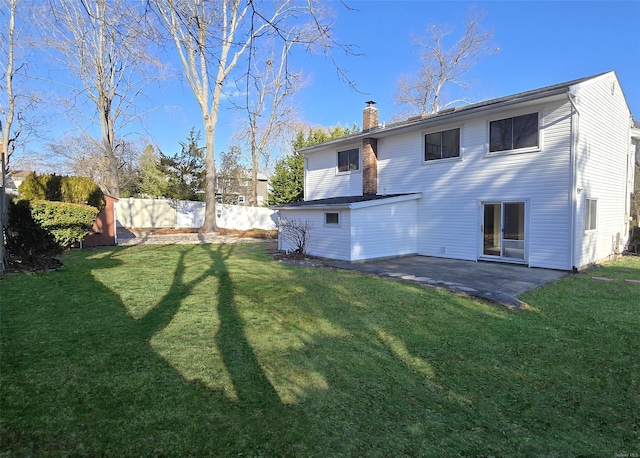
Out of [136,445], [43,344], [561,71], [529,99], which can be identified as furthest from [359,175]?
[136,445]

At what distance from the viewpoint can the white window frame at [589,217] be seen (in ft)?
33.6

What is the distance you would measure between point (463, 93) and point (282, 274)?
24.7 meters

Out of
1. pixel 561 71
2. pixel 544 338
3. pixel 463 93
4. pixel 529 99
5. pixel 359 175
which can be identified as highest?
pixel 463 93

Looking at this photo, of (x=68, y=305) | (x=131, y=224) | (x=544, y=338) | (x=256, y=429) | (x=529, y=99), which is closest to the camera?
(x=256, y=429)

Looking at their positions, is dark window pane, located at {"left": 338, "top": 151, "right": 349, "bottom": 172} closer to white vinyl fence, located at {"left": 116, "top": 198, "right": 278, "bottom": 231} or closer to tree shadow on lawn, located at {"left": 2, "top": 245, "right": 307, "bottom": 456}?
white vinyl fence, located at {"left": 116, "top": 198, "right": 278, "bottom": 231}

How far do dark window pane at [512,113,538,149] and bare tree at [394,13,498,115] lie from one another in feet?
54.5

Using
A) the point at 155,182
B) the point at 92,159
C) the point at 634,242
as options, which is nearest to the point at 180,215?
the point at 155,182

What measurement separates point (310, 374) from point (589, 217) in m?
11.0

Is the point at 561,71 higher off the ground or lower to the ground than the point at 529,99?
higher

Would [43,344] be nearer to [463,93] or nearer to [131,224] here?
[131,224]

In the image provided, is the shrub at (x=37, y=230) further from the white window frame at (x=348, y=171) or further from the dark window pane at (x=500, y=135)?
the dark window pane at (x=500, y=135)

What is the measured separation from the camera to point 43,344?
12.6 feet

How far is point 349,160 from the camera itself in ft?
51.6

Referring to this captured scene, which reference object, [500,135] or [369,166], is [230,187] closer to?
[369,166]
